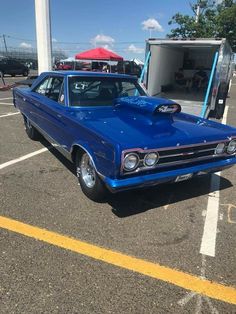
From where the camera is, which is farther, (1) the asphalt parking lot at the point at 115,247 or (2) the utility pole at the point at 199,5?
(2) the utility pole at the point at 199,5

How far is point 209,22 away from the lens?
109 ft

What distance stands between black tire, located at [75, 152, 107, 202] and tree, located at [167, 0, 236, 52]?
30.5 meters

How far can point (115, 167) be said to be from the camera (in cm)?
345

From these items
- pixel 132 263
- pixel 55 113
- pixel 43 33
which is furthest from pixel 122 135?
pixel 43 33

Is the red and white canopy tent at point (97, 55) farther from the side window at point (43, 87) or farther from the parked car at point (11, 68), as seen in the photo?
the side window at point (43, 87)

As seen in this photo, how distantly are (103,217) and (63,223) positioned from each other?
465mm

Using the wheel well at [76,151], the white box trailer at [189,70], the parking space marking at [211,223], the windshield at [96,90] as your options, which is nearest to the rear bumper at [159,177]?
the parking space marking at [211,223]

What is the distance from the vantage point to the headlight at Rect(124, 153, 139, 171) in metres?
3.49

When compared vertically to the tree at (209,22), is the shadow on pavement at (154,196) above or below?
below

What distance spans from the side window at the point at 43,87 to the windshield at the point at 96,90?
104 centimetres

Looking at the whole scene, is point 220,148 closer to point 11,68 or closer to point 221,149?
point 221,149

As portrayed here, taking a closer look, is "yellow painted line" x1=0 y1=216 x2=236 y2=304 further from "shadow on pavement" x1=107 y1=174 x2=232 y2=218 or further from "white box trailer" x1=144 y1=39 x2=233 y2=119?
"white box trailer" x1=144 y1=39 x2=233 y2=119

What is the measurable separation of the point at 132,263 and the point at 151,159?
1.13 metres

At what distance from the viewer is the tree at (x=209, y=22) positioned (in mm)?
31703
